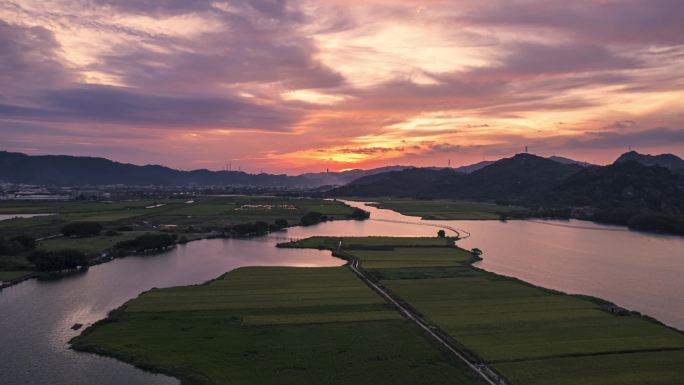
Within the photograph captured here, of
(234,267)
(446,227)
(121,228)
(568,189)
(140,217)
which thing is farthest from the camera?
(568,189)

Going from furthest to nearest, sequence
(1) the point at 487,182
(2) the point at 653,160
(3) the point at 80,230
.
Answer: (2) the point at 653,160 → (1) the point at 487,182 → (3) the point at 80,230

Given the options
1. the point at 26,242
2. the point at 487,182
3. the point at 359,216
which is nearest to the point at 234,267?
the point at 26,242

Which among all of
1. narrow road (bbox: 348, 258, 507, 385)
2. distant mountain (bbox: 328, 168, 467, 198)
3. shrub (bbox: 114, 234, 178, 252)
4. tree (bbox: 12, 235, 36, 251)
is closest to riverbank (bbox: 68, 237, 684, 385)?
narrow road (bbox: 348, 258, 507, 385)

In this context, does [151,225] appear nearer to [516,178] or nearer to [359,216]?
[359,216]

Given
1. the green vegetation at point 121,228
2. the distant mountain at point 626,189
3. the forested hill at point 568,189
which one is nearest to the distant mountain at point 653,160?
the forested hill at point 568,189

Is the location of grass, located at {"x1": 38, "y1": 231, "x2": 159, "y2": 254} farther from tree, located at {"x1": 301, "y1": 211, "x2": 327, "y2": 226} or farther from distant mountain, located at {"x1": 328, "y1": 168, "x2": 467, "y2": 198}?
distant mountain, located at {"x1": 328, "y1": 168, "x2": 467, "y2": 198}

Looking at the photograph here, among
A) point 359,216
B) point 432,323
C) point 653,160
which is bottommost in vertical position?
point 432,323

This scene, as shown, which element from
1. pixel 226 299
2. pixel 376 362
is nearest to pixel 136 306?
pixel 226 299

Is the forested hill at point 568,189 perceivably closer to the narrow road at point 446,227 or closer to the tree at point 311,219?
the narrow road at point 446,227
